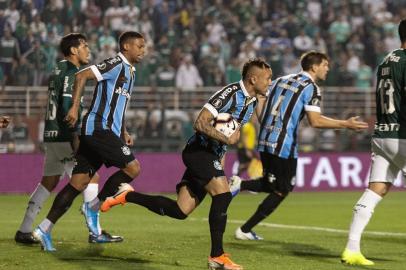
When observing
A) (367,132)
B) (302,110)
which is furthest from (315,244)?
(367,132)

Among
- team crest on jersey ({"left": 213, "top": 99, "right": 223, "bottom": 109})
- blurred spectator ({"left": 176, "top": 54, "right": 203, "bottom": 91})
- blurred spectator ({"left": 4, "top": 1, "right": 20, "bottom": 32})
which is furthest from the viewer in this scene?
blurred spectator ({"left": 176, "top": 54, "right": 203, "bottom": 91})

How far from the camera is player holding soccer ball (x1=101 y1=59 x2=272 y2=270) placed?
10.0 metres

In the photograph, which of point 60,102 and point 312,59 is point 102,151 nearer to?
point 60,102

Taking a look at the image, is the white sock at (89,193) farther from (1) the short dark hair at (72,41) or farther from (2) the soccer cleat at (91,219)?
(1) the short dark hair at (72,41)

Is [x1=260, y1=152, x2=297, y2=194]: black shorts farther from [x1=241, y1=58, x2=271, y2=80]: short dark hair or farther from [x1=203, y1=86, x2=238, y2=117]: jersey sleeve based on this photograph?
[x1=203, y1=86, x2=238, y2=117]: jersey sleeve

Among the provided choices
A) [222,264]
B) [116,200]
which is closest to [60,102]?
[116,200]

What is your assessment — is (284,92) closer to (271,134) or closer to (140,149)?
(271,134)

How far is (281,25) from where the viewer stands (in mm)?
29188

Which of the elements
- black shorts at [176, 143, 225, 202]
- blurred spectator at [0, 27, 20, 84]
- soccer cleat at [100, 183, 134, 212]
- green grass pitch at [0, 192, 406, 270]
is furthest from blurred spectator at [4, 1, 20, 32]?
black shorts at [176, 143, 225, 202]

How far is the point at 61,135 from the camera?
41.2 ft

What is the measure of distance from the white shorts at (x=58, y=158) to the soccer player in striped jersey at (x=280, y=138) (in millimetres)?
2152

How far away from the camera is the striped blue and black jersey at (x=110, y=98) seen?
1155 cm

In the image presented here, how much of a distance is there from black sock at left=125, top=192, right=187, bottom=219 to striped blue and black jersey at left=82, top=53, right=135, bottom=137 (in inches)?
39.7

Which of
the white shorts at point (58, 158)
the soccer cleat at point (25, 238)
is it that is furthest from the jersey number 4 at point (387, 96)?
the soccer cleat at point (25, 238)
